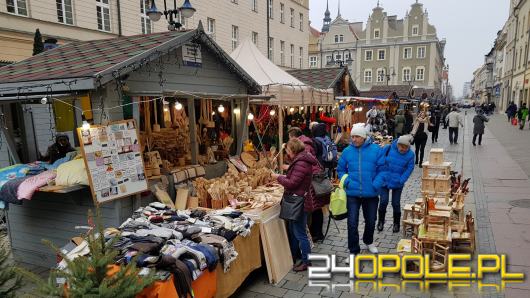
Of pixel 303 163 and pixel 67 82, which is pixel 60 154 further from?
pixel 303 163

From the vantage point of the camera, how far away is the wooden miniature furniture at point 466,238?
5332 millimetres

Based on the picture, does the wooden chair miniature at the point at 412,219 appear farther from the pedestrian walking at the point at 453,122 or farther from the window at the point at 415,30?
the window at the point at 415,30

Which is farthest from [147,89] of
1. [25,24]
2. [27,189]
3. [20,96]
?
[25,24]

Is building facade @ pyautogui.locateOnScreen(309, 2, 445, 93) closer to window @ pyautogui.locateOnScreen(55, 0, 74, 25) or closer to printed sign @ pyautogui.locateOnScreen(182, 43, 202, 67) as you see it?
window @ pyautogui.locateOnScreen(55, 0, 74, 25)

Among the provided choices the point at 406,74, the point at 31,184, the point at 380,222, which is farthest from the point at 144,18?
the point at 406,74

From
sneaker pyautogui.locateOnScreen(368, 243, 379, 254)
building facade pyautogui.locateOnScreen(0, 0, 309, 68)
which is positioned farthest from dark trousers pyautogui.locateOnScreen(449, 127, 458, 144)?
sneaker pyautogui.locateOnScreen(368, 243, 379, 254)

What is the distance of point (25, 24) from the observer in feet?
44.8

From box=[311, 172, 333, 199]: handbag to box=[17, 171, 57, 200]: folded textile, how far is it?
4.05 m

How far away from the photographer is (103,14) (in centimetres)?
1702

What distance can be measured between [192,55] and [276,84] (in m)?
2.85

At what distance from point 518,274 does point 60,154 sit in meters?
7.71

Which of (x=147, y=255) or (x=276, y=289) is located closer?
(x=147, y=255)

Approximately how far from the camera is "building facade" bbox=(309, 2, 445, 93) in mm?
59866

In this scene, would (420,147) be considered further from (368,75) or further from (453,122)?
(368,75)
